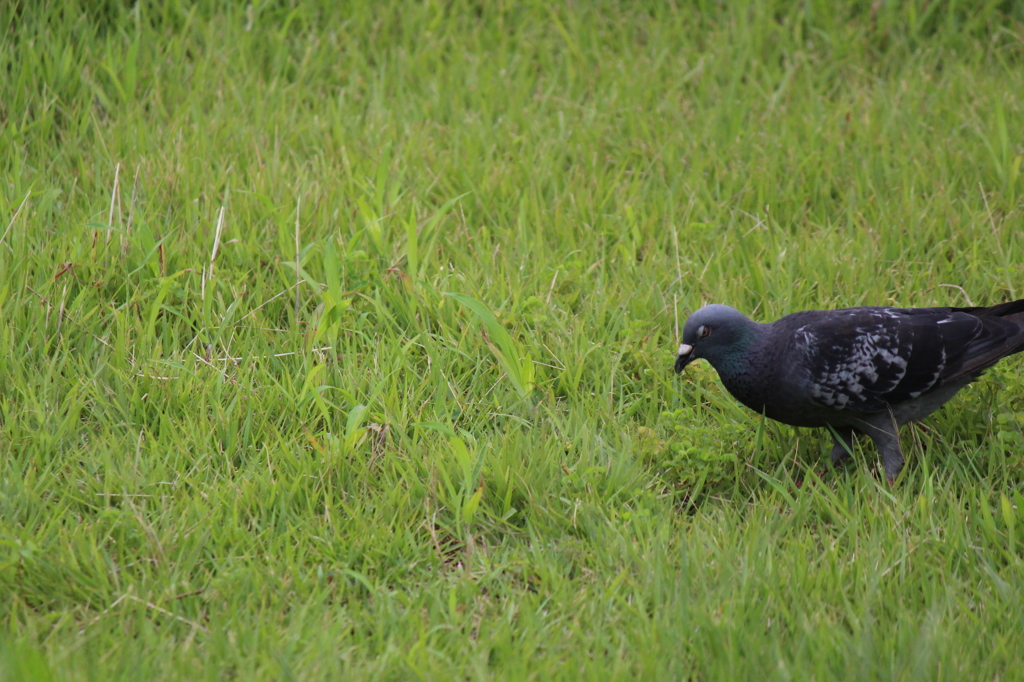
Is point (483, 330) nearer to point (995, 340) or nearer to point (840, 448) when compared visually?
point (840, 448)

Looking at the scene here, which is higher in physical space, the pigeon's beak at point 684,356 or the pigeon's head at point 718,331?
the pigeon's head at point 718,331

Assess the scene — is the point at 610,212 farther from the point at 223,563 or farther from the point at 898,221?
the point at 223,563

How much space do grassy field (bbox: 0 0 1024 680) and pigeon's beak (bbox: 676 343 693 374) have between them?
196 mm

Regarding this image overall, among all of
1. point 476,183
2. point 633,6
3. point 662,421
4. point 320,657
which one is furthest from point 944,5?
point 320,657

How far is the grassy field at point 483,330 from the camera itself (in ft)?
10.1

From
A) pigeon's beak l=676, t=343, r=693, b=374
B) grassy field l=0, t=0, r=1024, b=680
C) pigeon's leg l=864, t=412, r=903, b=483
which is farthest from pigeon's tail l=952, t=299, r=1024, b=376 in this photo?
pigeon's beak l=676, t=343, r=693, b=374

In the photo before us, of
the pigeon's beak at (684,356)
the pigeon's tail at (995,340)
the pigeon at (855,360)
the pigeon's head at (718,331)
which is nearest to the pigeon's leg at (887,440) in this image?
the pigeon at (855,360)

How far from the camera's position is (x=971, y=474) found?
153 inches

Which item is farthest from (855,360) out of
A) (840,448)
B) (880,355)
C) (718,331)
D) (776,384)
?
(718,331)

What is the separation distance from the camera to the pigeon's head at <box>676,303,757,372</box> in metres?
3.96

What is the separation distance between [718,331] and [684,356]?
0.19 m

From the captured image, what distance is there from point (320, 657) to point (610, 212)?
10.8 ft

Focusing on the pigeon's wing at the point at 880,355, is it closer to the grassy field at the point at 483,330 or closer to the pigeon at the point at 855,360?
the pigeon at the point at 855,360

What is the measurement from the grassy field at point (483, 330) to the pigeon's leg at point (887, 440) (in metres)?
0.12
